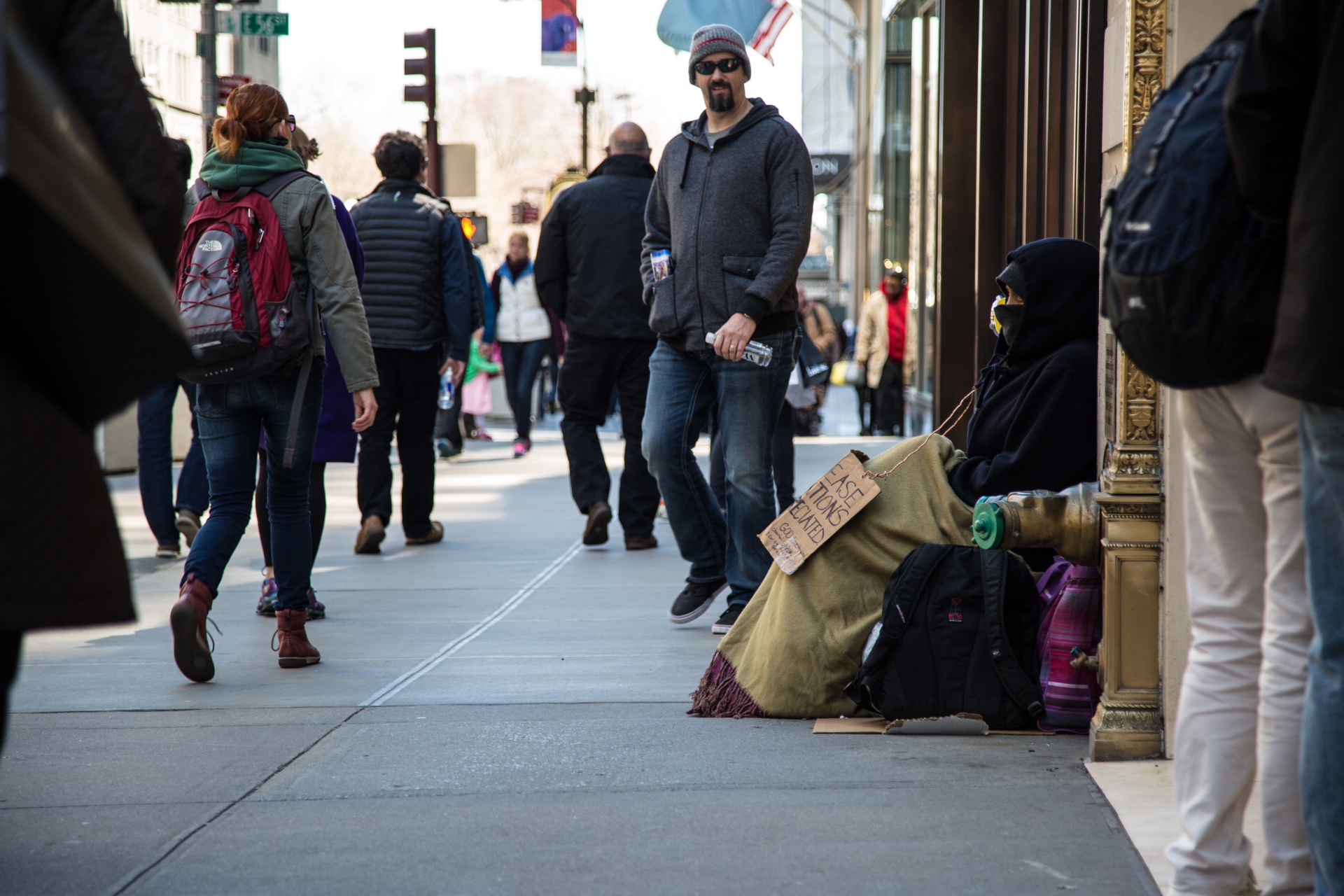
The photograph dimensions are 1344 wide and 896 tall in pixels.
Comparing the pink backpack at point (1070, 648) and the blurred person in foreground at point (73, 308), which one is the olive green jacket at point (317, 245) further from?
the blurred person in foreground at point (73, 308)

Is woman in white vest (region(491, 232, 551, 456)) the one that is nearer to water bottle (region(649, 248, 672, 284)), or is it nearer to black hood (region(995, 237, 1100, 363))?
water bottle (region(649, 248, 672, 284))

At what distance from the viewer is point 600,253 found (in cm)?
791

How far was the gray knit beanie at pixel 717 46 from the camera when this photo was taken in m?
5.46

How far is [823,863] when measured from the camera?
3.02 meters

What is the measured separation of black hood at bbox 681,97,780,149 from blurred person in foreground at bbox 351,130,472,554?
8.35ft

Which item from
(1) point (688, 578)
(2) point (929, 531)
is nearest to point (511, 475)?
(1) point (688, 578)

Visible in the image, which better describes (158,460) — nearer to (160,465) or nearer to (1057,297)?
(160,465)

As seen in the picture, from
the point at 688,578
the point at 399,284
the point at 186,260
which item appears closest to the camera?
the point at 186,260

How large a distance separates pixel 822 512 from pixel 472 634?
1.91 m

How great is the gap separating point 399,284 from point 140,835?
484 cm

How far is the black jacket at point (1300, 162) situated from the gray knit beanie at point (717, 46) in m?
3.39

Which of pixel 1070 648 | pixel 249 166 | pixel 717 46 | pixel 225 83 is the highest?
pixel 225 83

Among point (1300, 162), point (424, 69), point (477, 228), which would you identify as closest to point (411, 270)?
point (1300, 162)

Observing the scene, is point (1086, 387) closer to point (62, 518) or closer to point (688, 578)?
point (688, 578)
